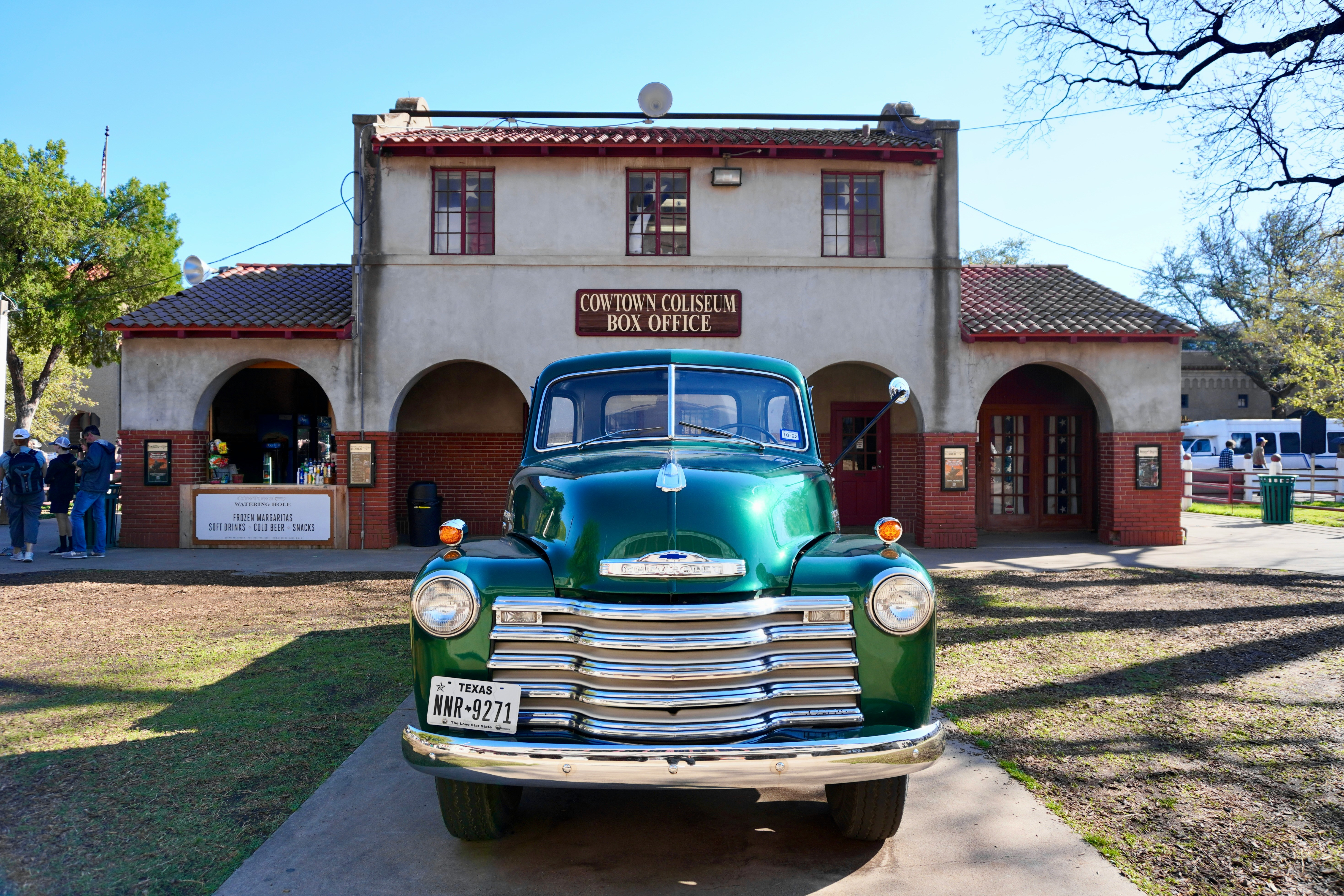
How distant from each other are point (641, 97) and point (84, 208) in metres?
19.2

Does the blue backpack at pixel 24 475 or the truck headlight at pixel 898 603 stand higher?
the blue backpack at pixel 24 475

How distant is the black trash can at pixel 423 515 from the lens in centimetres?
1410

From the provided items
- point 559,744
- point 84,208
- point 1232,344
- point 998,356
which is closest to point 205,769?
point 559,744

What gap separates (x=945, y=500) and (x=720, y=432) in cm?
1022

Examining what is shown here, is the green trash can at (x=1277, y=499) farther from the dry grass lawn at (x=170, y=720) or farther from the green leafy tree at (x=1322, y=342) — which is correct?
the dry grass lawn at (x=170, y=720)

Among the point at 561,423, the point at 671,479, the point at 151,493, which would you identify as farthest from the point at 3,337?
the point at 671,479

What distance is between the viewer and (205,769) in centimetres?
429

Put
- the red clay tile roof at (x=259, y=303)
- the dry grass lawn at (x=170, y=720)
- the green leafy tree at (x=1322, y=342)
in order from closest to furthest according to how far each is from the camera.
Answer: the dry grass lawn at (x=170, y=720) < the red clay tile roof at (x=259, y=303) < the green leafy tree at (x=1322, y=342)

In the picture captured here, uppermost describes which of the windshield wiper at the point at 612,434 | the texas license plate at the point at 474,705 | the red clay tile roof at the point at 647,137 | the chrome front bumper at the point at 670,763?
the red clay tile roof at the point at 647,137

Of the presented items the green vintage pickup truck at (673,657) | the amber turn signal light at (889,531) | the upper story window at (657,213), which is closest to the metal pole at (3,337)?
the upper story window at (657,213)

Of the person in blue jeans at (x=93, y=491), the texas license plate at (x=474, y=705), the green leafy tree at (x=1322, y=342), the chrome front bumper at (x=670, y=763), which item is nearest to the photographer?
the chrome front bumper at (x=670, y=763)

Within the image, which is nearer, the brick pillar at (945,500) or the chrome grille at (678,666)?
the chrome grille at (678,666)

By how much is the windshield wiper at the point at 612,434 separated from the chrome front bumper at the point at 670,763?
6.32 feet

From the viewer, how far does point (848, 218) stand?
13.9 meters
